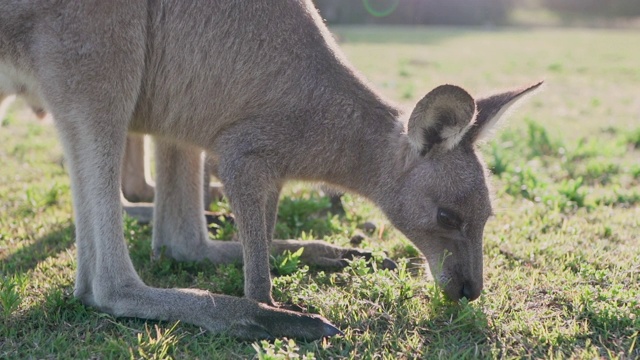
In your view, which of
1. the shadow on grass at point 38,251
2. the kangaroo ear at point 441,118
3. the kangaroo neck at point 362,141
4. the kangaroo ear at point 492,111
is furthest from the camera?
the shadow on grass at point 38,251

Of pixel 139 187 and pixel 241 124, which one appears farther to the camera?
pixel 139 187

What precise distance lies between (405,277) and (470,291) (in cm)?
35

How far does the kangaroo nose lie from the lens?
10.1ft

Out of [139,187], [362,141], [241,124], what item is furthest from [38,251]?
[362,141]

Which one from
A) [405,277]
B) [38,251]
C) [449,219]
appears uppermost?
[449,219]

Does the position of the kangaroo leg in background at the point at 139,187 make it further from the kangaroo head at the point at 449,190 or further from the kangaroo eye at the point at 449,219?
the kangaroo eye at the point at 449,219

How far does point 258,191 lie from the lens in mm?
3223

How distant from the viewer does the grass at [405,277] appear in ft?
9.14

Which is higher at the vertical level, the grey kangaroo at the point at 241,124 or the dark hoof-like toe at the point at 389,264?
the grey kangaroo at the point at 241,124

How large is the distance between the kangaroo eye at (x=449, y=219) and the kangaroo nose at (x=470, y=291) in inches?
10.4

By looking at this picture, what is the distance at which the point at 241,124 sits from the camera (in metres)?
3.34

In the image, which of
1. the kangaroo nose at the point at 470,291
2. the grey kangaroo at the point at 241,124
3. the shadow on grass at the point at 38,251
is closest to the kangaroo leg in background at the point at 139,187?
the shadow on grass at the point at 38,251

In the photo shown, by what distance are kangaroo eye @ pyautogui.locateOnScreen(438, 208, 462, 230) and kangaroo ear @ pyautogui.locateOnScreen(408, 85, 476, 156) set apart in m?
0.29

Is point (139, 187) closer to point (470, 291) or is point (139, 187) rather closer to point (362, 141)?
point (362, 141)
